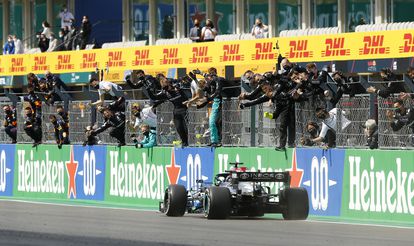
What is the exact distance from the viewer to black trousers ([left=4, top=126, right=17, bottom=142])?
31125 millimetres

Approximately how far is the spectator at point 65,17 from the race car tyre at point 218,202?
21750 mm

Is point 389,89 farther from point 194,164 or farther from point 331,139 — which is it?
point 194,164

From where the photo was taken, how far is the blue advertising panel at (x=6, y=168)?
31.3 meters

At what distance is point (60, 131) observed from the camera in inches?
1161

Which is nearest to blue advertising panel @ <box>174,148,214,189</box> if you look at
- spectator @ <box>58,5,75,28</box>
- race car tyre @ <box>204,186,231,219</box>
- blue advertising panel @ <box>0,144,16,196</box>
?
race car tyre @ <box>204,186,231,219</box>

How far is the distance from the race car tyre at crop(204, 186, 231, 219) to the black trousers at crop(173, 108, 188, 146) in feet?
17.3

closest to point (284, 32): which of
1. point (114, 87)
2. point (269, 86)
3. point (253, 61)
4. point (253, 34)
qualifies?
point (253, 34)

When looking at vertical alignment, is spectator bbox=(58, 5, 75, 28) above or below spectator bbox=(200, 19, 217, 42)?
above

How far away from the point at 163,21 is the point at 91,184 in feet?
48.0

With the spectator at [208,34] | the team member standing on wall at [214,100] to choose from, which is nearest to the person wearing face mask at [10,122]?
the spectator at [208,34]

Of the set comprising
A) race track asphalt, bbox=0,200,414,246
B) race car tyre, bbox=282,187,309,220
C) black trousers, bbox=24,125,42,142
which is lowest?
race track asphalt, bbox=0,200,414,246

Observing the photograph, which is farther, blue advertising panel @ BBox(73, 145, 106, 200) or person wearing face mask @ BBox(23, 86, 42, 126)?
person wearing face mask @ BBox(23, 86, 42, 126)

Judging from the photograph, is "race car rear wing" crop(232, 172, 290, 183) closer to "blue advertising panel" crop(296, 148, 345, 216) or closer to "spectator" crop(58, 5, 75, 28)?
"blue advertising panel" crop(296, 148, 345, 216)

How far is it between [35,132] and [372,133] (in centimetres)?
1112
